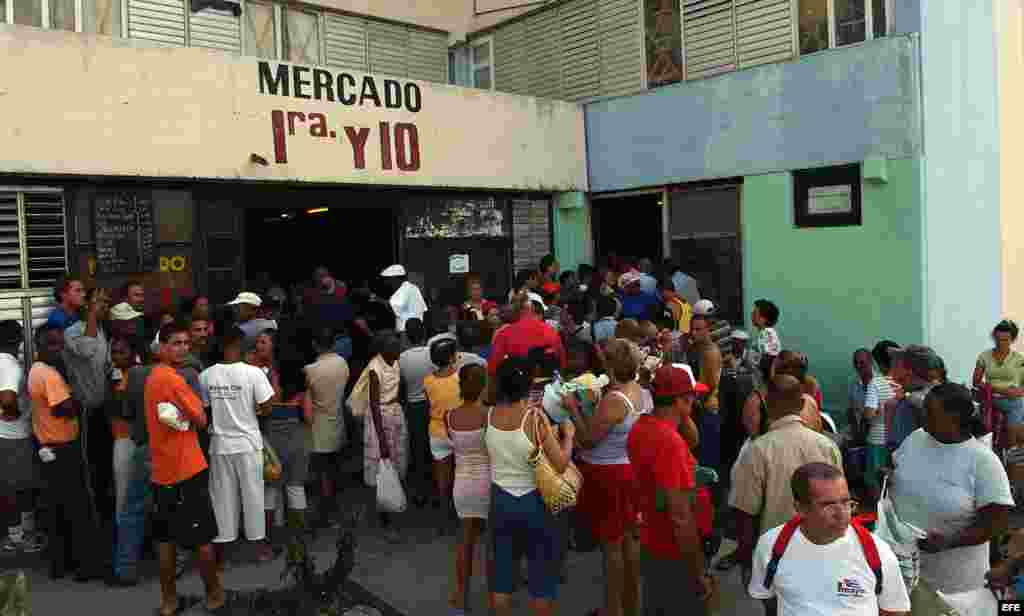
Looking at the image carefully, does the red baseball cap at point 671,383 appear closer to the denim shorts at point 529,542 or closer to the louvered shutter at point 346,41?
the denim shorts at point 529,542

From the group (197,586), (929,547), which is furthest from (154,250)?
(929,547)

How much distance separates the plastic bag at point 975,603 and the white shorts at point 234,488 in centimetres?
439

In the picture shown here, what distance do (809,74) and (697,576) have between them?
7924 mm

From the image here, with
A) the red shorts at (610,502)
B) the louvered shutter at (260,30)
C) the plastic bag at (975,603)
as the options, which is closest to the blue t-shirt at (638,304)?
the red shorts at (610,502)

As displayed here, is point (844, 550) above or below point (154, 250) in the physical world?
below

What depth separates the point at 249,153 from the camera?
929 centimetres

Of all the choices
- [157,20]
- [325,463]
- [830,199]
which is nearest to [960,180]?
[830,199]

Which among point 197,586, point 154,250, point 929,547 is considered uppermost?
point 154,250

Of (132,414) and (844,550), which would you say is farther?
(132,414)

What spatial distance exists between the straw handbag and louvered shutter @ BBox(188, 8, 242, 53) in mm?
8886

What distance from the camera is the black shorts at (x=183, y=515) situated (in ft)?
17.4

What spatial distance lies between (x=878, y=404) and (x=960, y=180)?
12.6 feet

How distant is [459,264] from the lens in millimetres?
11750

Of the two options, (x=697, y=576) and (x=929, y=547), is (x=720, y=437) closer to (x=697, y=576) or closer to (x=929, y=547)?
(x=697, y=576)
